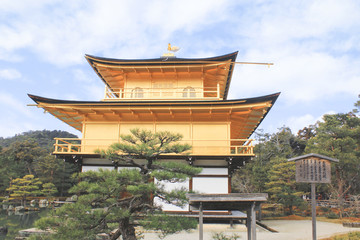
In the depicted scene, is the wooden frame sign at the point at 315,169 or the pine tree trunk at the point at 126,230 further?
the wooden frame sign at the point at 315,169

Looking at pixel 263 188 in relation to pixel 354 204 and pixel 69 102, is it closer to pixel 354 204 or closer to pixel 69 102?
pixel 354 204

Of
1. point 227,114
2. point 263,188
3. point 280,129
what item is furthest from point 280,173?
point 280,129

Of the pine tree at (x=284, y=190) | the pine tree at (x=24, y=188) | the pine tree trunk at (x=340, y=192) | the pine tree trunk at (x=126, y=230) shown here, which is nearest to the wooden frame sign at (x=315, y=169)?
the pine tree trunk at (x=126, y=230)

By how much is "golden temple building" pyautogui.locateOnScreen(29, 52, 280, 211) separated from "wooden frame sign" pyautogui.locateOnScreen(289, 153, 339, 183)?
11.0 feet

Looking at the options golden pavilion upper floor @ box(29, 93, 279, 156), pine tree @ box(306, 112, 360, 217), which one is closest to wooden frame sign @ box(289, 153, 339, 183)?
golden pavilion upper floor @ box(29, 93, 279, 156)

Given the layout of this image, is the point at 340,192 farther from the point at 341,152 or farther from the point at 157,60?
the point at 157,60

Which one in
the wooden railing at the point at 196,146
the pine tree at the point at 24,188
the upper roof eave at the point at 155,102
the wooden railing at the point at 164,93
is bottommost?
the pine tree at the point at 24,188

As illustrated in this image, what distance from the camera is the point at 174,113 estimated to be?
44.3ft

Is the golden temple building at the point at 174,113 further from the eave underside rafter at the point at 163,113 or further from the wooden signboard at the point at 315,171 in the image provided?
the wooden signboard at the point at 315,171

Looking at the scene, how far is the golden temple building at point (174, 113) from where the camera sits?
12578 millimetres

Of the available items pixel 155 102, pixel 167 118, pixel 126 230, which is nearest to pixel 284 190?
pixel 167 118

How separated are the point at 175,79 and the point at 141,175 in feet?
30.1

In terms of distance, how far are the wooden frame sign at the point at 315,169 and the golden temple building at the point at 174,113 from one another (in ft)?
11.0

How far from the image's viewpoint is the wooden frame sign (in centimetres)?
872
